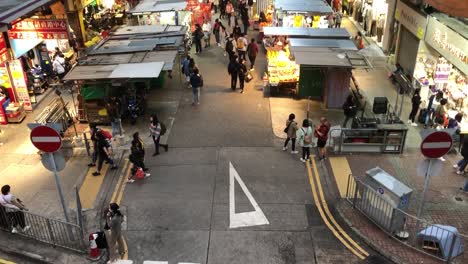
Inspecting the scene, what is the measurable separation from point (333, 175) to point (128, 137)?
23.9 feet

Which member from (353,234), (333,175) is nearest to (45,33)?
(333,175)

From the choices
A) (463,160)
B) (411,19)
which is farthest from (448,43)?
(463,160)

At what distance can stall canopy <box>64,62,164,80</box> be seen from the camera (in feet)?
49.2

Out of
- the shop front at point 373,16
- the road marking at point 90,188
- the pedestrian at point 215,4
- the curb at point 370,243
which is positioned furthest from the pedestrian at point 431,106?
the pedestrian at point 215,4

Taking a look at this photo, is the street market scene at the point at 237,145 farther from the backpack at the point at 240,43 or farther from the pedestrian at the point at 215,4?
the pedestrian at the point at 215,4

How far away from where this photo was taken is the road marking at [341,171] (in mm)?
12291

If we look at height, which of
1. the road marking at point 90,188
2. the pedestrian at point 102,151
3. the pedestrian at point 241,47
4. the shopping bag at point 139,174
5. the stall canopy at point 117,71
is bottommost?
the road marking at point 90,188

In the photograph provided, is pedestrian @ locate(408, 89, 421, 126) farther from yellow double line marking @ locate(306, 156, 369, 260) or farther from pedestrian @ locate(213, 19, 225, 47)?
pedestrian @ locate(213, 19, 225, 47)

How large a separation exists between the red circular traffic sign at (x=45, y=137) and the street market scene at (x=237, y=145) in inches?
1.1

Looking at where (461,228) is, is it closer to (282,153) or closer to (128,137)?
(282,153)

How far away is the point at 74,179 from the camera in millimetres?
13141

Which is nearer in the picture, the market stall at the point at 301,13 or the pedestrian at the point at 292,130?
the pedestrian at the point at 292,130

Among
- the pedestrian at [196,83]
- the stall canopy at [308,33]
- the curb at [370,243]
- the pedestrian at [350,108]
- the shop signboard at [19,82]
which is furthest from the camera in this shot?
the stall canopy at [308,33]

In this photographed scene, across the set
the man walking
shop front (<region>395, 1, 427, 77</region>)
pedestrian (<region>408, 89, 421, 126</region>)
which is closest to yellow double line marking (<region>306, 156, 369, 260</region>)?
pedestrian (<region>408, 89, 421, 126</region>)
